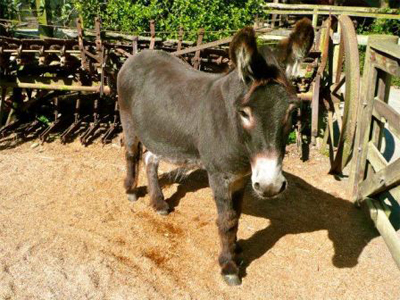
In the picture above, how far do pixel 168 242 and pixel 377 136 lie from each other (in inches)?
102

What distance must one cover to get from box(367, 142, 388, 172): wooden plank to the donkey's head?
6.71 feet

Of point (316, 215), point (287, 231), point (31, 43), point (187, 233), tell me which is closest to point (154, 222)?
point (187, 233)

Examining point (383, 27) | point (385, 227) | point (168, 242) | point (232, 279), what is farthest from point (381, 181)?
point (383, 27)

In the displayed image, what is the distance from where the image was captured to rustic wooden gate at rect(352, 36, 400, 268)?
11.6 ft

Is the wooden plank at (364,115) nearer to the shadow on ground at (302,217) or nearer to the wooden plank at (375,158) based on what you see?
the wooden plank at (375,158)

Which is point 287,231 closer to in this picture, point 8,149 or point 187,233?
point 187,233

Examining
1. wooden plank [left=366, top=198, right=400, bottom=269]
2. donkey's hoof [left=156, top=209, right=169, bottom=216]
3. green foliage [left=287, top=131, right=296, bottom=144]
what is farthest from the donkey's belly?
green foliage [left=287, top=131, right=296, bottom=144]

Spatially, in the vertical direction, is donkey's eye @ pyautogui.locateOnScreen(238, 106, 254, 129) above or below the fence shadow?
above

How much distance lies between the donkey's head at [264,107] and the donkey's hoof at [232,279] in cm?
114

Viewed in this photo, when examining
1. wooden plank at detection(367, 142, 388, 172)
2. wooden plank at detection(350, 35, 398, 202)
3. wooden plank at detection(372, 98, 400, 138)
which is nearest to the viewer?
wooden plank at detection(372, 98, 400, 138)

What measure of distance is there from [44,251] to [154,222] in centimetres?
113

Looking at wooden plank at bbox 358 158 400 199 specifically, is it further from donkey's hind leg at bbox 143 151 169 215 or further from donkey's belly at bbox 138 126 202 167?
donkey's hind leg at bbox 143 151 169 215

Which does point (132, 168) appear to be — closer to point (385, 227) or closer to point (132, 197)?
point (132, 197)

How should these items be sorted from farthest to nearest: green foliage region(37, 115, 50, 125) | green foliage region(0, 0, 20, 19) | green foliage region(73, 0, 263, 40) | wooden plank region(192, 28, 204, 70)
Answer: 1. green foliage region(0, 0, 20, 19)
2. green foliage region(73, 0, 263, 40)
3. green foliage region(37, 115, 50, 125)
4. wooden plank region(192, 28, 204, 70)
